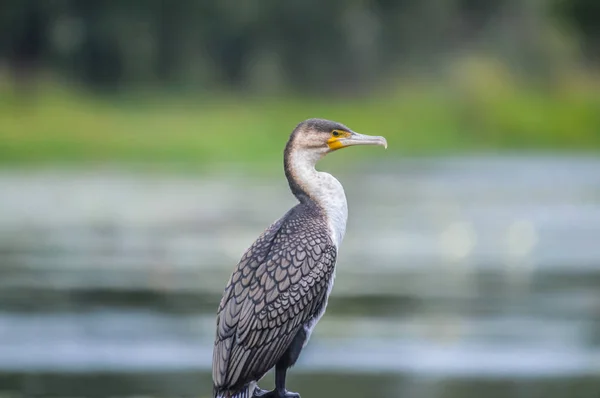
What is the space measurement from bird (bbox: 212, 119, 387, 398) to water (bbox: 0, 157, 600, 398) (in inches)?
111

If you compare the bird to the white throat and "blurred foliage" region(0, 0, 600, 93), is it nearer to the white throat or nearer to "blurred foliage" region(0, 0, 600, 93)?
the white throat

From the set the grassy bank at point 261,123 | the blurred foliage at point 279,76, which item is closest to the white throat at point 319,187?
the grassy bank at point 261,123

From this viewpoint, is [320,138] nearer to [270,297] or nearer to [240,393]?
[270,297]

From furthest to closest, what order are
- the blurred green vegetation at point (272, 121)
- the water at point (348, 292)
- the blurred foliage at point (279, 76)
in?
the blurred foliage at point (279, 76), the blurred green vegetation at point (272, 121), the water at point (348, 292)

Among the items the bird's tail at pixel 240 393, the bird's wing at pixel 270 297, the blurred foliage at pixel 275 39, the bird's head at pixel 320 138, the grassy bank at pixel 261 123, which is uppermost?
the blurred foliage at pixel 275 39

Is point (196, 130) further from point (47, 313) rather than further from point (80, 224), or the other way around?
point (47, 313)

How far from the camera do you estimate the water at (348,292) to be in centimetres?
1014

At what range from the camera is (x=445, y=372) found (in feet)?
33.9

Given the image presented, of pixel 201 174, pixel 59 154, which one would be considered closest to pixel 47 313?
pixel 201 174

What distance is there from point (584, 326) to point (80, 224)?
10.9 metres

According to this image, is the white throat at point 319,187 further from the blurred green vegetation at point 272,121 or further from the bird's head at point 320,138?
the blurred green vegetation at point 272,121

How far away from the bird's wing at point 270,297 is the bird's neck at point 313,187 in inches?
3.2

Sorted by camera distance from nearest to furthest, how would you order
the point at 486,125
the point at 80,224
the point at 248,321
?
the point at 248,321, the point at 80,224, the point at 486,125

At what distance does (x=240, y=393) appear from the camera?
6406 millimetres
